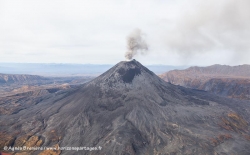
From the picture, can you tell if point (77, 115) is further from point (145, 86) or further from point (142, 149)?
point (145, 86)

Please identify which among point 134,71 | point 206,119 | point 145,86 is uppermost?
point 134,71

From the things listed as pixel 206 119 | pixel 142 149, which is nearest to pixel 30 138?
pixel 142 149

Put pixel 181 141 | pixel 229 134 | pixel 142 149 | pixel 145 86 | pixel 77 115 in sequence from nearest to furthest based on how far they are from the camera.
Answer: pixel 142 149 → pixel 181 141 → pixel 229 134 → pixel 77 115 → pixel 145 86

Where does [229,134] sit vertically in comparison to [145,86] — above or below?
below

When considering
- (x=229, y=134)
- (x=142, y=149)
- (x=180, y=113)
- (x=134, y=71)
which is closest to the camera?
(x=142, y=149)

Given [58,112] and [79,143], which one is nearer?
[79,143]

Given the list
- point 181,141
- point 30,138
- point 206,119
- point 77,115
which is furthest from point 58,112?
point 206,119

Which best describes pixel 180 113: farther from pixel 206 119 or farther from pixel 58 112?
pixel 58 112
